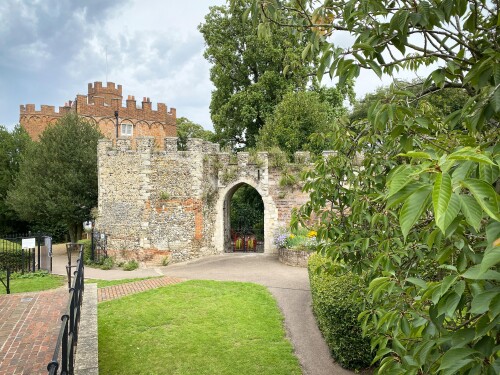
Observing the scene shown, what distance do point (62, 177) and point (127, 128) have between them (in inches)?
430

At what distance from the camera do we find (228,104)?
2445 cm

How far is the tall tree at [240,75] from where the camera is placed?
23547 mm

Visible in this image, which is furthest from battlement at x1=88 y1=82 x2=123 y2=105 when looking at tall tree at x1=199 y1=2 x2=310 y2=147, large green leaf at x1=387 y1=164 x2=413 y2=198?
large green leaf at x1=387 y1=164 x2=413 y2=198

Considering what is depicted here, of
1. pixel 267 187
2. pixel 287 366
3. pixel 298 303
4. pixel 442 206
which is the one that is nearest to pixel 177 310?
pixel 298 303

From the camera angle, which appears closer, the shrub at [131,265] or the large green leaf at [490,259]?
the large green leaf at [490,259]

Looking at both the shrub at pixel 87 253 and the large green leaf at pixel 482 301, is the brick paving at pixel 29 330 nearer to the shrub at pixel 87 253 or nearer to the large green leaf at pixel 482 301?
the large green leaf at pixel 482 301

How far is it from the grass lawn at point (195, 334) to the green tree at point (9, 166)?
19382 millimetres

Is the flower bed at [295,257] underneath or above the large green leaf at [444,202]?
underneath

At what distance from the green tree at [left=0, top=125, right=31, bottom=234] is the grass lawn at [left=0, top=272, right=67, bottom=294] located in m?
14.2

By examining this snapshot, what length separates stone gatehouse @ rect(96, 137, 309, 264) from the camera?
15387 millimetres

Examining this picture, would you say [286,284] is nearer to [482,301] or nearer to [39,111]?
[482,301]

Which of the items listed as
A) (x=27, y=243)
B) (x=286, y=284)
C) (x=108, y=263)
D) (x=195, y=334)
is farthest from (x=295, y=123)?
(x=195, y=334)

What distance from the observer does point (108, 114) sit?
29.3m

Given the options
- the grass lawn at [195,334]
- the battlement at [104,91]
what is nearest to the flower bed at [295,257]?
the grass lawn at [195,334]
